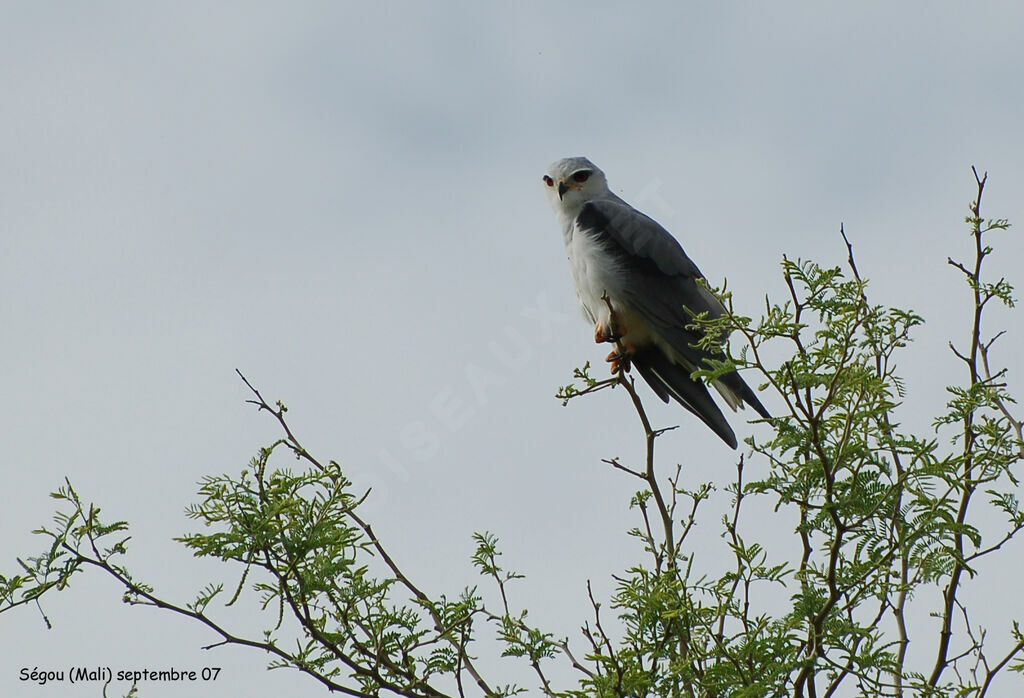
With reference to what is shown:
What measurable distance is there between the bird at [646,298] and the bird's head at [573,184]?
272 millimetres

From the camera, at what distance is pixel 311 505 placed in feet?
8.13

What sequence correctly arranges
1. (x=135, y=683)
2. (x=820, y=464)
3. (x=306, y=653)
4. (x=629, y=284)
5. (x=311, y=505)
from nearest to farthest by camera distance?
Answer: (x=820, y=464)
(x=311, y=505)
(x=306, y=653)
(x=135, y=683)
(x=629, y=284)

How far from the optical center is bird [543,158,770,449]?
549 centimetres

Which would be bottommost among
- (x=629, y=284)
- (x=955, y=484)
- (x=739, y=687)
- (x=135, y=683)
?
(x=739, y=687)

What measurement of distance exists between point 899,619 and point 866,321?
4.37 feet

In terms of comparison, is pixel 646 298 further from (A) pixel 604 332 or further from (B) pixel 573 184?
(B) pixel 573 184

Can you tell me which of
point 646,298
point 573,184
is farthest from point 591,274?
point 573,184

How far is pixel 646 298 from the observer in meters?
5.58

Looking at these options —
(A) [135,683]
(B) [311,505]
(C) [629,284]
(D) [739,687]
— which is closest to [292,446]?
(B) [311,505]

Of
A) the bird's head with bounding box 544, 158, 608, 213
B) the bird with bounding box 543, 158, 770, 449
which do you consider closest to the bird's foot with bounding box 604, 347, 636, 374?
the bird with bounding box 543, 158, 770, 449

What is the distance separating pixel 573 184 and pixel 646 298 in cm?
115

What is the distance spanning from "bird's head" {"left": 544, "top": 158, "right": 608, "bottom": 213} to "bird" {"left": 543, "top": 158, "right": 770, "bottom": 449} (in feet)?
0.89

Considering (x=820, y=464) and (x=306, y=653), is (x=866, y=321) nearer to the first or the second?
(x=820, y=464)

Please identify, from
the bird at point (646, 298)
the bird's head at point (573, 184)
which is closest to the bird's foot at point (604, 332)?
the bird at point (646, 298)
